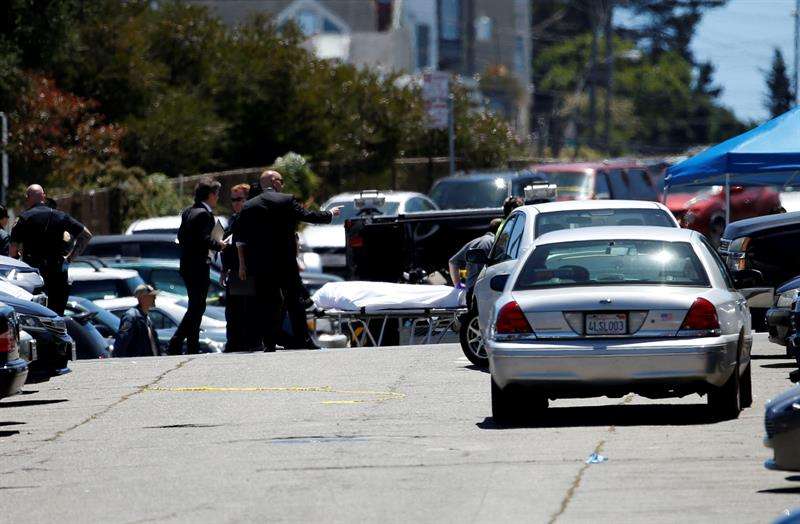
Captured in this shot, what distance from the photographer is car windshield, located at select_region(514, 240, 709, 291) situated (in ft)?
43.1

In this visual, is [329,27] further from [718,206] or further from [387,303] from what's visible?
[387,303]

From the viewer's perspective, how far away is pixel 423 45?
78500 millimetres

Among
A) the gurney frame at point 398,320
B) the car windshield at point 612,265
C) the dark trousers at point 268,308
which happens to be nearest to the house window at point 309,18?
the gurney frame at point 398,320

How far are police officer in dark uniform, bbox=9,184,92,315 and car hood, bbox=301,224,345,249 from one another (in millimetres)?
12077

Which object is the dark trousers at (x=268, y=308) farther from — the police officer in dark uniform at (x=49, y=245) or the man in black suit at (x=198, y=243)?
the police officer in dark uniform at (x=49, y=245)

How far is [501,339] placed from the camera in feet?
42.0

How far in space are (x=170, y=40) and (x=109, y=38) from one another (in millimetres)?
3810

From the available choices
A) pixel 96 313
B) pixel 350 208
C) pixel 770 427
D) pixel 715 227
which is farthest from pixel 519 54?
pixel 770 427

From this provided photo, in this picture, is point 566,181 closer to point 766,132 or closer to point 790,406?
point 766,132

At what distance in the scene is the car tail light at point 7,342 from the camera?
43.5ft

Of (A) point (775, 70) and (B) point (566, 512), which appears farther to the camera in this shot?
(A) point (775, 70)

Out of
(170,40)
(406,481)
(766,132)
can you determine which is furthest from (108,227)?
(406,481)

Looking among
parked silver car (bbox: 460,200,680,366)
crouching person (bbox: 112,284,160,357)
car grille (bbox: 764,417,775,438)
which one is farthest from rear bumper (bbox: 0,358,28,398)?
crouching person (bbox: 112,284,160,357)

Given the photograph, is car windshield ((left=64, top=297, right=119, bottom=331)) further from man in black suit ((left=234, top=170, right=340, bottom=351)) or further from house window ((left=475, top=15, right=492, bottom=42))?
house window ((left=475, top=15, right=492, bottom=42))
